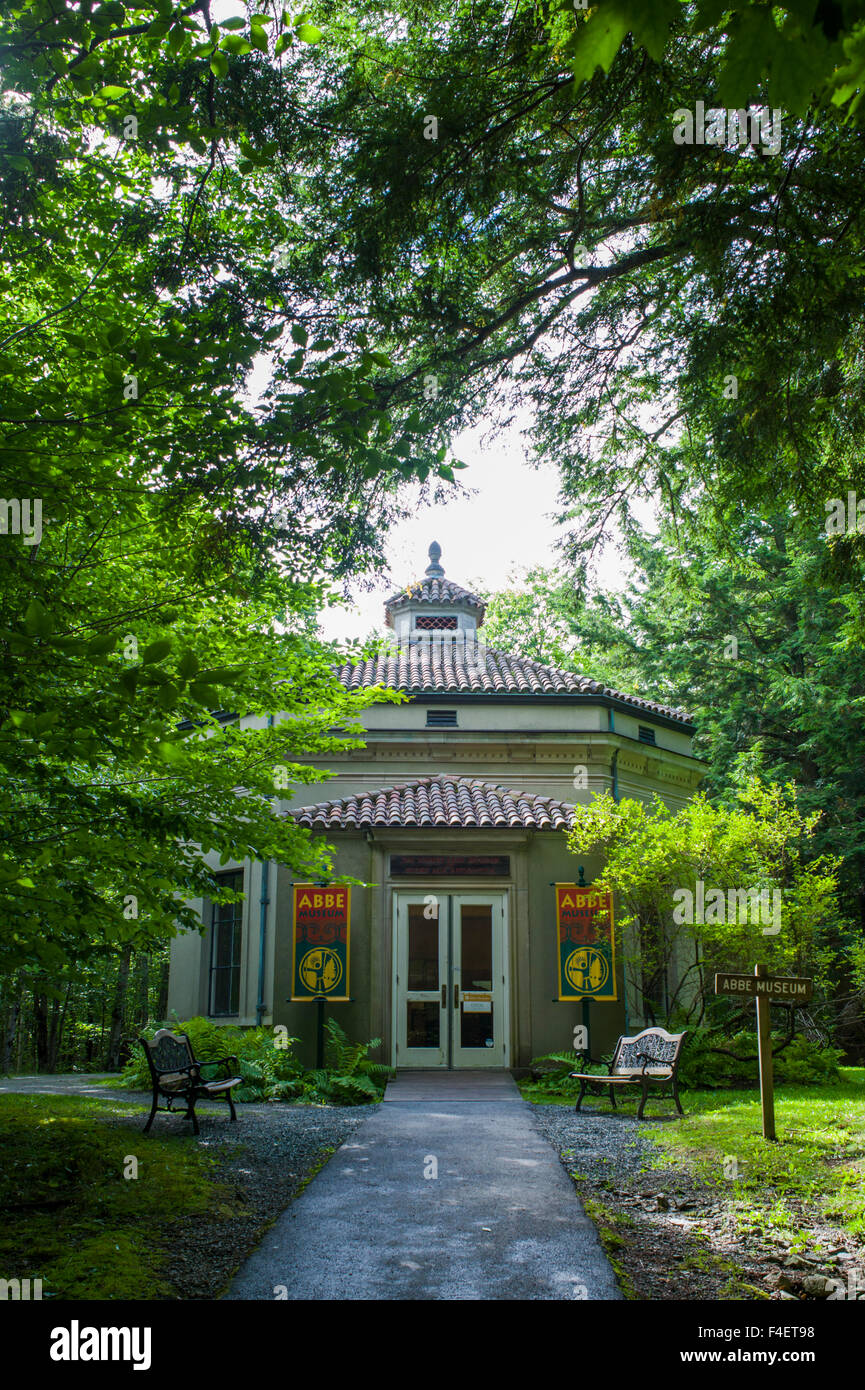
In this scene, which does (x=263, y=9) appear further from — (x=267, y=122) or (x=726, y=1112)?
(x=726, y=1112)

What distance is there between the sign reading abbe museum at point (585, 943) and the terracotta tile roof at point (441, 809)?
1195mm

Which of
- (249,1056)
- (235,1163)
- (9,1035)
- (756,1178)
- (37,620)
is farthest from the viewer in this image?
(9,1035)

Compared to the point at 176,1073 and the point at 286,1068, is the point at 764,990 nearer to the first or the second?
the point at 176,1073

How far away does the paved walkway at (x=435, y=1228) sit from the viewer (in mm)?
4723

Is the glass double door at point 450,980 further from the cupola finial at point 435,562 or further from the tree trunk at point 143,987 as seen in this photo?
the tree trunk at point 143,987

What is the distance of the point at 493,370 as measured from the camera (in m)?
7.91

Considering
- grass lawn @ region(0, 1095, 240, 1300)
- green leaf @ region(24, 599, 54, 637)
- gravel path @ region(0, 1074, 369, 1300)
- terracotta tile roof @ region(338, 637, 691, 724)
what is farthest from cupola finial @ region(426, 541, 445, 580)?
green leaf @ region(24, 599, 54, 637)

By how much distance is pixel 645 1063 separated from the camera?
10.9 metres

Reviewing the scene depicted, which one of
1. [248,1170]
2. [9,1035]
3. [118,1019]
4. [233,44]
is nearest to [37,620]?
[233,44]

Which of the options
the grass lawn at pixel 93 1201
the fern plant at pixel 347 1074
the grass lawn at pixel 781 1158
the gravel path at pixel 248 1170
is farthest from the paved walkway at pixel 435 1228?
the fern plant at pixel 347 1074

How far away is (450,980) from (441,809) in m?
2.69

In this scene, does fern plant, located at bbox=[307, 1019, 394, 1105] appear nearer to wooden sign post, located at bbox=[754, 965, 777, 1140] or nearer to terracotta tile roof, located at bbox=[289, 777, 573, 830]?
terracotta tile roof, located at bbox=[289, 777, 573, 830]

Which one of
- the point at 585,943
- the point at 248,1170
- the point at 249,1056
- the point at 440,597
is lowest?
the point at 249,1056
